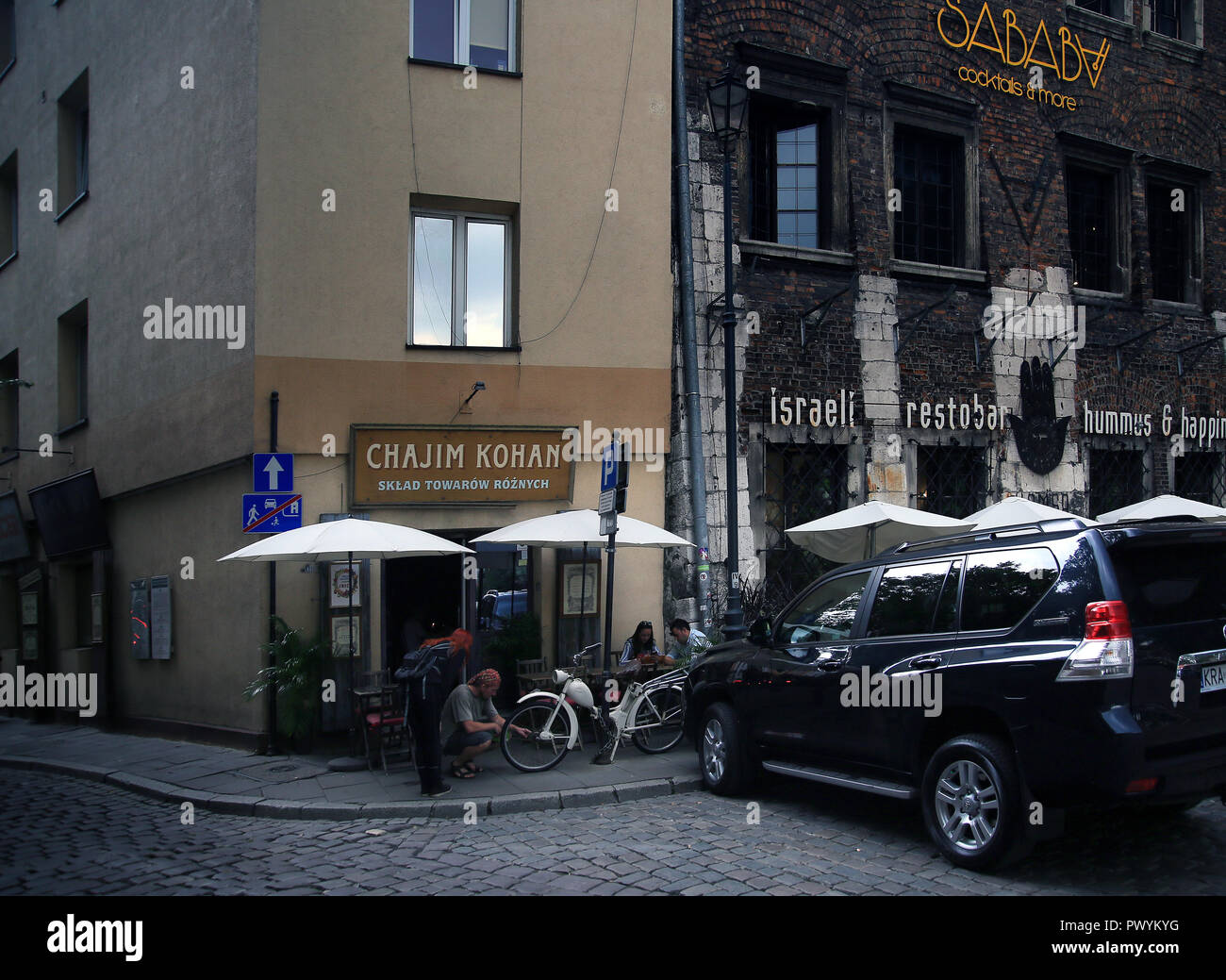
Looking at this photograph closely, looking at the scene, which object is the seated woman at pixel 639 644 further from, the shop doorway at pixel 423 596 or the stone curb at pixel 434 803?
the stone curb at pixel 434 803

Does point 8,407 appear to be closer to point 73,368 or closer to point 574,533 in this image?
point 73,368

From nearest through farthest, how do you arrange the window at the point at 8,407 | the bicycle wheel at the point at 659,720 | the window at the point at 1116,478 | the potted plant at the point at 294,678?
the bicycle wheel at the point at 659,720 < the potted plant at the point at 294,678 < the window at the point at 1116,478 < the window at the point at 8,407

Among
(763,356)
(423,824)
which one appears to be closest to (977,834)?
(423,824)

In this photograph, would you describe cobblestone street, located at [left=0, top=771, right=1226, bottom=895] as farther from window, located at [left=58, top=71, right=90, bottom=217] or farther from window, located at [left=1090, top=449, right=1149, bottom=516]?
window, located at [left=58, top=71, right=90, bottom=217]

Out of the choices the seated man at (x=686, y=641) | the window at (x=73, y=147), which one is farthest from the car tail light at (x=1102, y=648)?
the window at (x=73, y=147)

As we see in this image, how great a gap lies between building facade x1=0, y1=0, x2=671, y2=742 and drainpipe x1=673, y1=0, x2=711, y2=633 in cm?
32

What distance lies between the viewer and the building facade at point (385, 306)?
37.7 feet

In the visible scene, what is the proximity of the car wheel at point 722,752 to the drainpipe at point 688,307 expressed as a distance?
12.7ft

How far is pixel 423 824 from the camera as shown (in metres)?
8.23

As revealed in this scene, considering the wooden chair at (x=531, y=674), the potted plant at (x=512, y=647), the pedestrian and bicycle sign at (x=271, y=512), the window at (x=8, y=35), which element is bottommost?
the wooden chair at (x=531, y=674)

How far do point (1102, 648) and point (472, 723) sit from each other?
18.2 feet

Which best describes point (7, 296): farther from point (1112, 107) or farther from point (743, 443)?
point (1112, 107)

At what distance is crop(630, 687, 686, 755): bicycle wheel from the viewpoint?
10.5 meters

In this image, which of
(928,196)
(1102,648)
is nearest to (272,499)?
(1102,648)
